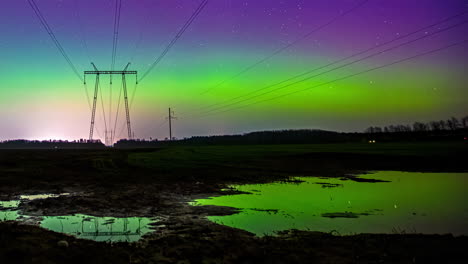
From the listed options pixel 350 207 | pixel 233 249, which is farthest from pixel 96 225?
pixel 350 207

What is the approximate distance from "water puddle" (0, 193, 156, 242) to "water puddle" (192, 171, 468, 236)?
326 cm

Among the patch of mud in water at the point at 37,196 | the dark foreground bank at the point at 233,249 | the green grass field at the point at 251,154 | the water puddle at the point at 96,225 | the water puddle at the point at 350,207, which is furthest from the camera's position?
the green grass field at the point at 251,154

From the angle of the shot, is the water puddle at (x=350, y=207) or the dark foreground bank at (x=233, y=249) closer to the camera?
the dark foreground bank at (x=233, y=249)

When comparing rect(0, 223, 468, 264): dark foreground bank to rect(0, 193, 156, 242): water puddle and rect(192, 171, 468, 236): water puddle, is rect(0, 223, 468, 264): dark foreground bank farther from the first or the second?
rect(192, 171, 468, 236): water puddle

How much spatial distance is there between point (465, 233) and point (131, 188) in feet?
64.7

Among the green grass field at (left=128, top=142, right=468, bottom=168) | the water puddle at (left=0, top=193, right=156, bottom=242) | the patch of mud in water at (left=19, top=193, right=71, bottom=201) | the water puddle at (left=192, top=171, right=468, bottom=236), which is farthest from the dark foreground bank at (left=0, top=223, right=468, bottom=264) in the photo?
the green grass field at (left=128, top=142, right=468, bottom=168)

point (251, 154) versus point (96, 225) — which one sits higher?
point (251, 154)

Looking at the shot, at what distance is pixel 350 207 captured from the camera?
63.5 feet

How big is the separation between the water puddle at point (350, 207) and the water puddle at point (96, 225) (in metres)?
3.26

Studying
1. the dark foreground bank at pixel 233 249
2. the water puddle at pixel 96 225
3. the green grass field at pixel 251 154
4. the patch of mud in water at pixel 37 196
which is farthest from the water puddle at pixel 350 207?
the green grass field at pixel 251 154

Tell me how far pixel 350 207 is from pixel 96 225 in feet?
40.7

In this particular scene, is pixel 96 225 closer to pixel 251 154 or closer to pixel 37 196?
pixel 37 196

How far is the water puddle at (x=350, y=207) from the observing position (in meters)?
14.8

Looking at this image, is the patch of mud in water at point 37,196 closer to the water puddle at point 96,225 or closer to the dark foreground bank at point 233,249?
the water puddle at point 96,225
